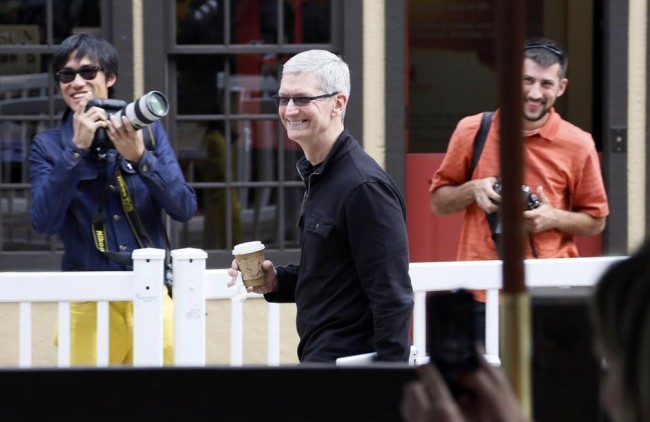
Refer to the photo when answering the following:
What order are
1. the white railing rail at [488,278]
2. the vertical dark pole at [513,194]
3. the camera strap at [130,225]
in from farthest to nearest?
the white railing rail at [488,278] → the camera strap at [130,225] → the vertical dark pole at [513,194]

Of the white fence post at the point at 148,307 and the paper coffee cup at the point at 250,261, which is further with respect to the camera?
the white fence post at the point at 148,307

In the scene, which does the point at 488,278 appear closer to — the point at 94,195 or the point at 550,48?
the point at 550,48

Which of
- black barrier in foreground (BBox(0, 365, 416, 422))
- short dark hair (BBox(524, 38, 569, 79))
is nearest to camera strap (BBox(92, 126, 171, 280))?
short dark hair (BBox(524, 38, 569, 79))

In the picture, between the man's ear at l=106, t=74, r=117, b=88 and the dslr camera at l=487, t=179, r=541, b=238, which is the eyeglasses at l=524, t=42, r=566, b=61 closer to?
the dslr camera at l=487, t=179, r=541, b=238

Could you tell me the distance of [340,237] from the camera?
4.00 meters

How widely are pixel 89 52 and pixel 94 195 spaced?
0.58m

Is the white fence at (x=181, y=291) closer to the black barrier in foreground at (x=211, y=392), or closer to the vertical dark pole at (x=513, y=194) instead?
the black barrier in foreground at (x=211, y=392)

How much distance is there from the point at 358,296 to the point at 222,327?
289 centimetres

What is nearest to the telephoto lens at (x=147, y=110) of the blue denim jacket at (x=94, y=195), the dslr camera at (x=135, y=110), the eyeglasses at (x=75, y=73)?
the dslr camera at (x=135, y=110)

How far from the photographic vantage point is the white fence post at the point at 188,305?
16.4ft

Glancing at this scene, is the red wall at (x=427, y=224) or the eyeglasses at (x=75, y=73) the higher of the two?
the eyeglasses at (x=75, y=73)

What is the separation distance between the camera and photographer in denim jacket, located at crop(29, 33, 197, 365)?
4.95 metres

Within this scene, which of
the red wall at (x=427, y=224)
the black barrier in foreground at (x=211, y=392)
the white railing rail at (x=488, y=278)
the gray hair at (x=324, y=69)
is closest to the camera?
the black barrier in foreground at (x=211, y=392)

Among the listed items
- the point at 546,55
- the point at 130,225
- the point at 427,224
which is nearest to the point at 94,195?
the point at 130,225
